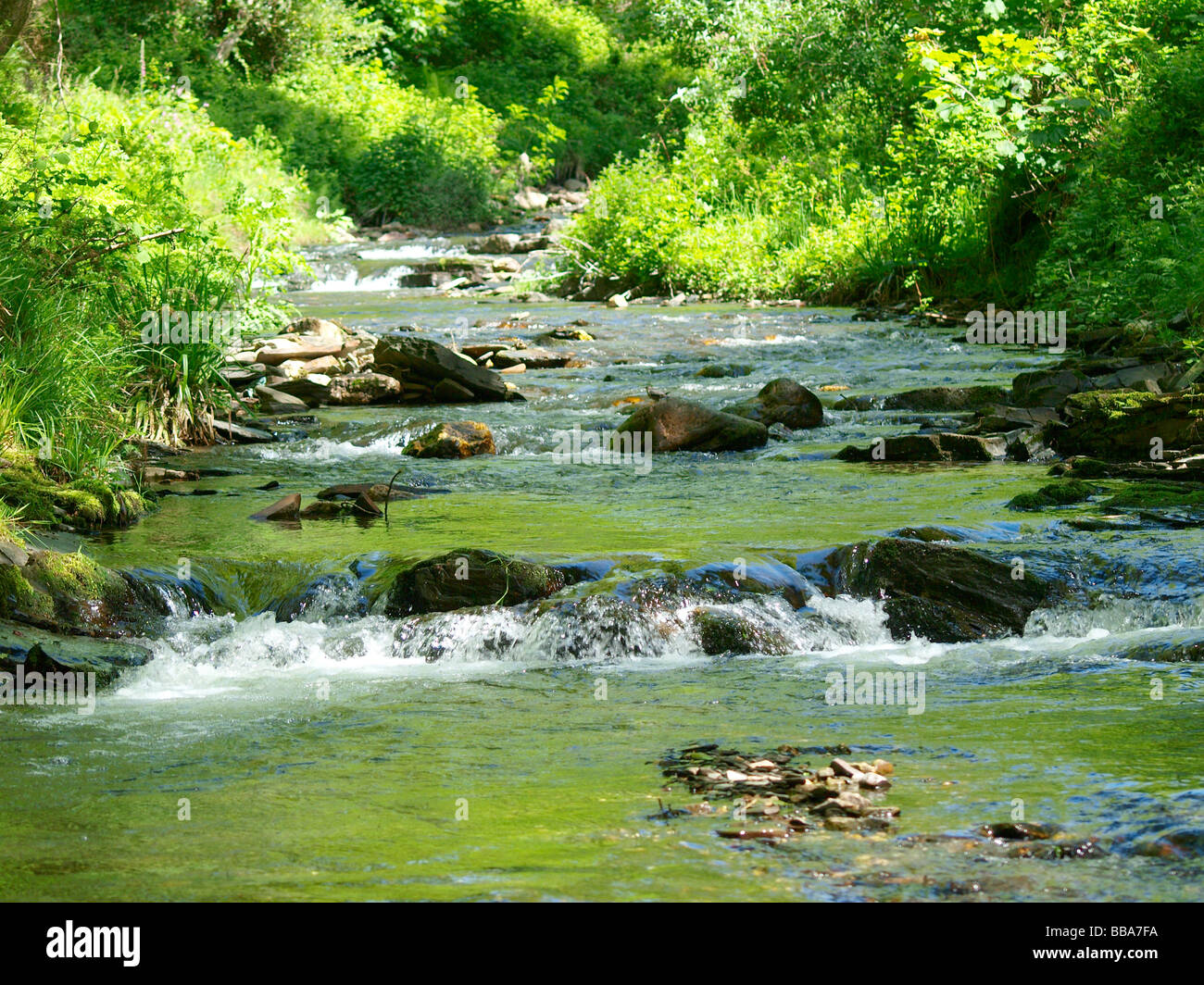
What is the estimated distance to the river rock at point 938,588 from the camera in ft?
18.7

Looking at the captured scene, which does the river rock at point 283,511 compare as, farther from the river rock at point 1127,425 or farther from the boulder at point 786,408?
the river rock at point 1127,425

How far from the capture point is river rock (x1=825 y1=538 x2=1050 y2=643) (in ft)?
18.7

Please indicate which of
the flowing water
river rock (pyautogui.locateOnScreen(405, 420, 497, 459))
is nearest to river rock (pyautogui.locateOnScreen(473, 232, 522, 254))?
river rock (pyautogui.locateOnScreen(405, 420, 497, 459))

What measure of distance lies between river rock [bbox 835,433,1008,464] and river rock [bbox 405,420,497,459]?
2.79 m

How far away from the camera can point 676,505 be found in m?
7.69

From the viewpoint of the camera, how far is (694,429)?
9570 mm

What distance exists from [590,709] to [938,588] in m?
2.00

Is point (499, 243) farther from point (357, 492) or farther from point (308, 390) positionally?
point (357, 492)

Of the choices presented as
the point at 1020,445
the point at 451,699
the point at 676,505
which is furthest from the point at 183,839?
the point at 1020,445

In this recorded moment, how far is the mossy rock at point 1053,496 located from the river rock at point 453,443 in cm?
395

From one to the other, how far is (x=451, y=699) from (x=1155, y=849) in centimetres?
249

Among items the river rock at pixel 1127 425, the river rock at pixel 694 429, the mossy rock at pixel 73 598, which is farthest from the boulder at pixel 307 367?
the river rock at pixel 1127 425

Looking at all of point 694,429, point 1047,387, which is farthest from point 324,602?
point 1047,387
